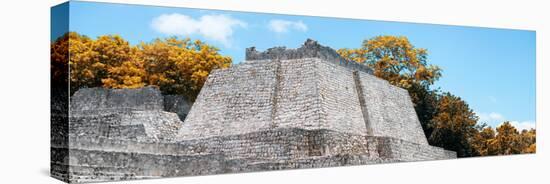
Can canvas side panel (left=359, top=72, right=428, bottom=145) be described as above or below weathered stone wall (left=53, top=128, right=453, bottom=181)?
above

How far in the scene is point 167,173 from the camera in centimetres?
1570

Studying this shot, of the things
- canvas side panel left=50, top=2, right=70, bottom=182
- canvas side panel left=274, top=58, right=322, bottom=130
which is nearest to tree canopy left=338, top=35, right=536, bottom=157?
canvas side panel left=274, top=58, right=322, bottom=130

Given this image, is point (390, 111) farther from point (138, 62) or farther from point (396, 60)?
point (138, 62)

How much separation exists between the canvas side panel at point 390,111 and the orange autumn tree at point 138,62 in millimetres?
4384

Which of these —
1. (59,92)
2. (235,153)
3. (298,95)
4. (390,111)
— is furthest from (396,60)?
(59,92)

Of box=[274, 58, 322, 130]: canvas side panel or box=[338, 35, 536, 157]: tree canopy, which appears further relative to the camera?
box=[338, 35, 536, 157]: tree canopy

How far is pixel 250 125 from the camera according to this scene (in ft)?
60.4

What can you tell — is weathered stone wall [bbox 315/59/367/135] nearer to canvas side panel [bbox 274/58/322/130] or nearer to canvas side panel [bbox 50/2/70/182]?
canvas side panel [bbox 274/58/322/130]

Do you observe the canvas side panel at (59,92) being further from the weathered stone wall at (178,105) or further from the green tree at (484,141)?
the green tree at (484,141)

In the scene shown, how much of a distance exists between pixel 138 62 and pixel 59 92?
2.24 m

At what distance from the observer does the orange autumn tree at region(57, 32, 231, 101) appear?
1509cm

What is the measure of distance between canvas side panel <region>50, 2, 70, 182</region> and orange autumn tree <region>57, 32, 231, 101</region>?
0.14ft

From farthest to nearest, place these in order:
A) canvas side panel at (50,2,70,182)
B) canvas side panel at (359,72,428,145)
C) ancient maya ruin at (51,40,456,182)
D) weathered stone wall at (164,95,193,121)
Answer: canvas side panel at (359,72,428,145) < weathered stone wall at (164,95,193,121) < ancient maya ruin at (51,40,456,182) < canvas side panel at (50,2,70,182)

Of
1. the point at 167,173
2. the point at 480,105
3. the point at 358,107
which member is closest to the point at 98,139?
the point at 167,173
